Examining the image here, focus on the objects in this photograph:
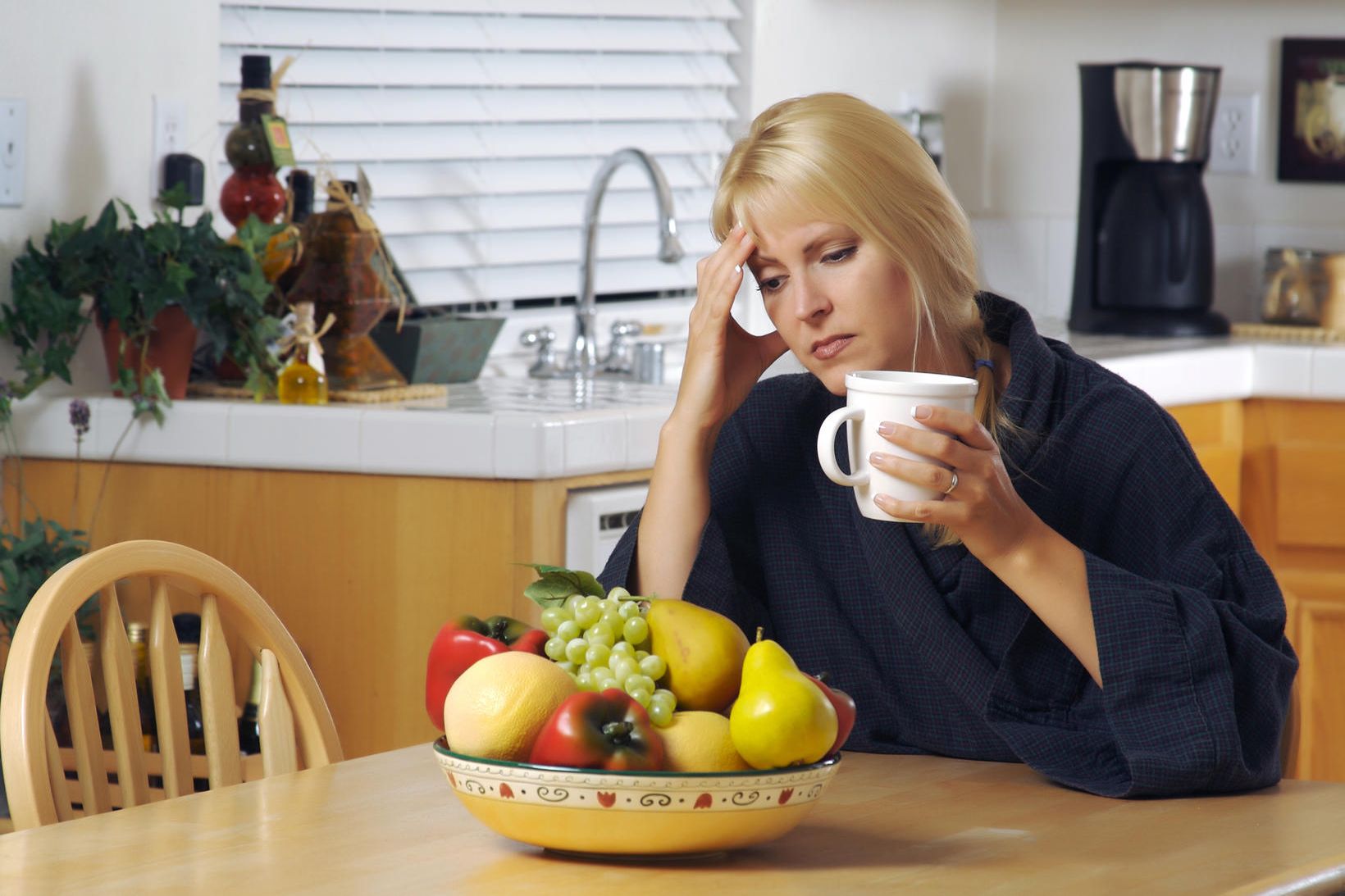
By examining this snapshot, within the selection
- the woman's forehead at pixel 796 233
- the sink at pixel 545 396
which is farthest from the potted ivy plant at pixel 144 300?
the woman's forehead at pixel 796 233

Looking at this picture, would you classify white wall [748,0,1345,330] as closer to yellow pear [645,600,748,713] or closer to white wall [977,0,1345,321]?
white wall [977,0,1345,321]

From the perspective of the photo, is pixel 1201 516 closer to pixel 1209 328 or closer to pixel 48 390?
pixel 48 390

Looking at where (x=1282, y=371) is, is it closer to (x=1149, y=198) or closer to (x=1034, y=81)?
(x=1149, y=198)

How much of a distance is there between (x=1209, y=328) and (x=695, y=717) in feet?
8.46

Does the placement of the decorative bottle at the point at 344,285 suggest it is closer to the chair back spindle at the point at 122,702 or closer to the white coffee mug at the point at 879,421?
the chair back spindle at the point at 122,702

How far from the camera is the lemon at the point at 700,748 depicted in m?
0.99

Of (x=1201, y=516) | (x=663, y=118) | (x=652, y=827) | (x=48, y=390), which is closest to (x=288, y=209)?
(x=48, y=390)

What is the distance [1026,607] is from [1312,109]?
2550 millimetres

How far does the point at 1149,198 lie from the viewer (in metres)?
3.39

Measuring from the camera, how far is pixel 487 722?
3.29 feet

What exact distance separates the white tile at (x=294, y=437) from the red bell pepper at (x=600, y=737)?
123 cm

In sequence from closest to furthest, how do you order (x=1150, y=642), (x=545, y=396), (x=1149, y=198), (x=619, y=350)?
(x=1150, y=642) < (x=545, y=396) < (x=619, y=350) < (x=1149, y=198)

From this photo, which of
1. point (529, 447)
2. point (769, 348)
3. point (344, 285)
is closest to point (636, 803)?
point (769, 348)

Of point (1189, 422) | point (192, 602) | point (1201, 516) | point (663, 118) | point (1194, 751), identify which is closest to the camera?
point (1194, 751)
